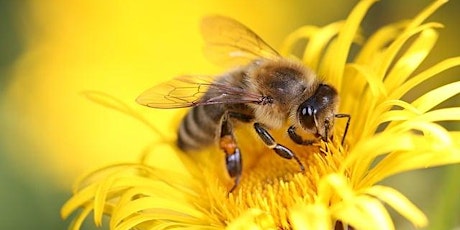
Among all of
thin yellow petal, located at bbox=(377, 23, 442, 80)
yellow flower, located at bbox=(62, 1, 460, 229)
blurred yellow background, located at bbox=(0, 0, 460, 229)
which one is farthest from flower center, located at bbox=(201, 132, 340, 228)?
blurred yellow background, located at bbox=(0, 0, 460, 229)

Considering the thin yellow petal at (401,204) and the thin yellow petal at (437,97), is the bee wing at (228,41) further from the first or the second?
the thin yellow petal at (401,204)

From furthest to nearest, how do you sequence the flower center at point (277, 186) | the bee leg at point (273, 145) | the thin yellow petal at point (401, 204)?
the bee leg at point (273, 145), the flower center at point (277, 186), the thin yellow petal at point (401, 204)

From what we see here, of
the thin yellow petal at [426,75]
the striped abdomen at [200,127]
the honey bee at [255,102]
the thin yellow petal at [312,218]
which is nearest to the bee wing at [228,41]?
the honey bee at [255,102]

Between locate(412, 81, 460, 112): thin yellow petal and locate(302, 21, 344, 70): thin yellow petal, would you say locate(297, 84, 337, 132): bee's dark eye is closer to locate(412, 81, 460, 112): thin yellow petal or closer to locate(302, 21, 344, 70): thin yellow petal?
locate(412, 81, 460, 112): thin yellow petal

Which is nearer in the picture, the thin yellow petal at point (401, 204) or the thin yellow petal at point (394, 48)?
the thin yellow petal at point (401, 204)

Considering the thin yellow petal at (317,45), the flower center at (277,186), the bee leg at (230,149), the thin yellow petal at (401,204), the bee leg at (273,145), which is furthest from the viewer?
the thin yellow petal at (317,45)

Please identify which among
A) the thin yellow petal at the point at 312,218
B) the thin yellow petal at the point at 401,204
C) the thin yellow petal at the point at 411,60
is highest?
the thin yellow petal at the point at 411,60

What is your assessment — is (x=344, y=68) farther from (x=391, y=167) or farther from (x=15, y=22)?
(x=15, y=22)
